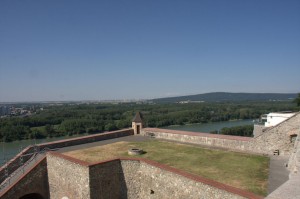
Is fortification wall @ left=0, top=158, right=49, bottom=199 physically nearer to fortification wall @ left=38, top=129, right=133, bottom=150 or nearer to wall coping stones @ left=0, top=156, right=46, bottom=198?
wall coping stones @ left=0, top=156, right=46, bottom=198

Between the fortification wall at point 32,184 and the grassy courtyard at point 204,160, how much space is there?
1743mm

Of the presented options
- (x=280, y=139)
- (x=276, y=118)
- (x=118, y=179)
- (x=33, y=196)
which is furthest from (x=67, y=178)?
(x=276, y=118)

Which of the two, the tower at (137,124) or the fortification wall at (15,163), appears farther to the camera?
the tower at (137,124)

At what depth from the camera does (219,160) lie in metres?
12.3

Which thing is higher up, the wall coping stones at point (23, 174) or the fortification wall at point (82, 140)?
the fortification wall at point (82, 140)

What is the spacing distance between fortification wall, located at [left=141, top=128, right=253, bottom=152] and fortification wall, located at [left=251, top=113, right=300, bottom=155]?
1.71ft

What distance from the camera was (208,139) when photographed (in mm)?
15406

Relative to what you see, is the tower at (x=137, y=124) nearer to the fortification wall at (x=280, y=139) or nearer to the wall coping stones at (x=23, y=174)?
the wall coping stones at (x=23, y=174)

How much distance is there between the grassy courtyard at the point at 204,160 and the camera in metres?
9.80

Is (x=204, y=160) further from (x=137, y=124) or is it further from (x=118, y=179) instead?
(x=137, y=124)

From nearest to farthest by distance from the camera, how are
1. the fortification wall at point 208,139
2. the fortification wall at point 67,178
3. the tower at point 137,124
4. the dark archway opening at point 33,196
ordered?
the fortification wall at point 67,178 < the dark archway opening at point 33,196 < the fortification wall at point 208,139 < the tower at point 137,124

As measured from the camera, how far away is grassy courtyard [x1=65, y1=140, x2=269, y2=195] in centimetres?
980

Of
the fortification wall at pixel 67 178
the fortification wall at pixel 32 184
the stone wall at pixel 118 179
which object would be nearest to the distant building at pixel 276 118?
the stone wall at pixel 118 179

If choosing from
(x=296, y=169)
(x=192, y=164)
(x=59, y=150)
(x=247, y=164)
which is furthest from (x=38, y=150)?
(x=296, y=169)
